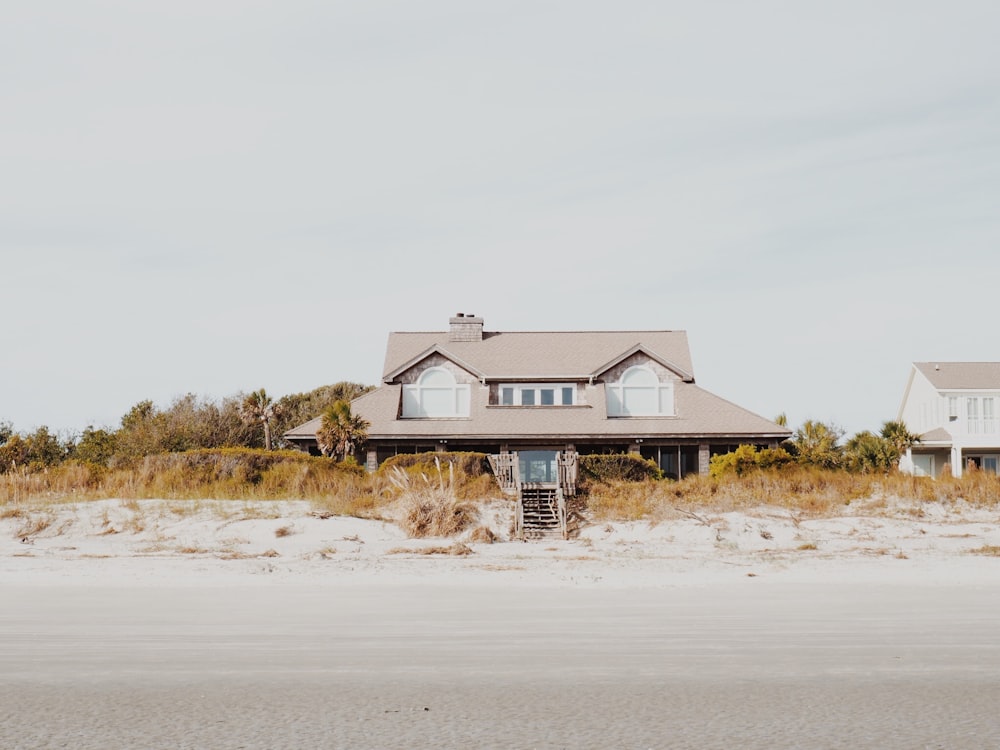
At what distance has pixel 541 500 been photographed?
→ 26.2 metres

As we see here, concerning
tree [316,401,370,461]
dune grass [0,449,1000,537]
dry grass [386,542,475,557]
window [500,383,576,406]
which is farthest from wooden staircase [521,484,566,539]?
window [500,383,576,406]

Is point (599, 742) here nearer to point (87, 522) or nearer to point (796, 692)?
point (796, 692)

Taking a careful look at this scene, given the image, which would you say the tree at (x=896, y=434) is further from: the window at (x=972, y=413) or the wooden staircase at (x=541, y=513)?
the wooden staircase at (x=541, y=513)

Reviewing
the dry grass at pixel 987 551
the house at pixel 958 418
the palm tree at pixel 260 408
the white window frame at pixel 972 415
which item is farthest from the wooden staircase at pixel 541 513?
the white window frame at pixel 972 415

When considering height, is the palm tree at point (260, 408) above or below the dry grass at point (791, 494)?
above

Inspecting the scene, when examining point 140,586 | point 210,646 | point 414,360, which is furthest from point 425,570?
point 414,360

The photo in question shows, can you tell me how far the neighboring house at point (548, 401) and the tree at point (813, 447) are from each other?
122 cm

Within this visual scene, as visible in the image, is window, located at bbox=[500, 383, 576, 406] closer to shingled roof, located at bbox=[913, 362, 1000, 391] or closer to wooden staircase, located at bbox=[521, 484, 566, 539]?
wooden staircase, located at bbox=[521, 484, 566, 539]

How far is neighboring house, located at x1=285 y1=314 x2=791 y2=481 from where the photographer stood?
3912 centimetres

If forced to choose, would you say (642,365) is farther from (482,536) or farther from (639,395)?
(482,536)

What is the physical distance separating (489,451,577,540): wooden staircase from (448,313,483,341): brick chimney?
16426mm

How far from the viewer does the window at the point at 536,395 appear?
41844 mm

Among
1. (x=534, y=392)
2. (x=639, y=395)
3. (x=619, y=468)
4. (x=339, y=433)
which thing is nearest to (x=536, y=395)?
(x=534, y=392)

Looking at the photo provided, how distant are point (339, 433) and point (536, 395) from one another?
993 centimetres
